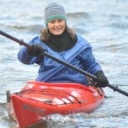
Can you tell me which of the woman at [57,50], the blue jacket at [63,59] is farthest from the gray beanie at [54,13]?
the blue jacket at [63,59]

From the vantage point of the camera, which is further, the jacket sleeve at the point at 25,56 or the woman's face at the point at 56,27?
the woman's face at the point at 56,27

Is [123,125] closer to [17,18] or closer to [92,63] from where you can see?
[92,63]

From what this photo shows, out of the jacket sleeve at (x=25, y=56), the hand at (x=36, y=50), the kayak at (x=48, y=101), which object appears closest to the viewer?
the kayak at (x=48, y=101)

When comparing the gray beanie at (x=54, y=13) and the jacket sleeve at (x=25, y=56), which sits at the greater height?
the gray beanie at (x=54, y=13)

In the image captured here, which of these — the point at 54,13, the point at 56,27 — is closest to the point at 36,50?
the point at 56,27

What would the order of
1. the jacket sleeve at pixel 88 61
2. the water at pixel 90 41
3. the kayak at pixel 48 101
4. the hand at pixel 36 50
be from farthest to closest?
the jacket sleeve at pixel 88 61 < the water at pixel 90 41 < the hand at pixel 36 50 < the kayak at pixel 48 101

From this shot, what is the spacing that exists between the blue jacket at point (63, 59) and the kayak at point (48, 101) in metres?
0.18

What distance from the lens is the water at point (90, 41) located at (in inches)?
323

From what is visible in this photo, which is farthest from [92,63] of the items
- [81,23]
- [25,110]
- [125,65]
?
[81,23]

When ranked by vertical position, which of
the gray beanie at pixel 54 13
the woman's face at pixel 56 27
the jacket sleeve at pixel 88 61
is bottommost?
the jacket sleeve at pixel 88 61

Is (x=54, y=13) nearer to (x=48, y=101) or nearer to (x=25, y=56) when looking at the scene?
(x=25, y=56)

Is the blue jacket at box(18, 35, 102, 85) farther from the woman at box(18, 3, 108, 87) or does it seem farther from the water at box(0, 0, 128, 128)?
the water at box(0, 0, 128, 128)

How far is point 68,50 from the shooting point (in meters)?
8.38

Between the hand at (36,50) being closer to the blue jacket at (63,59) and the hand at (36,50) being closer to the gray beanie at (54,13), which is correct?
the blue jacket at (63,59)
